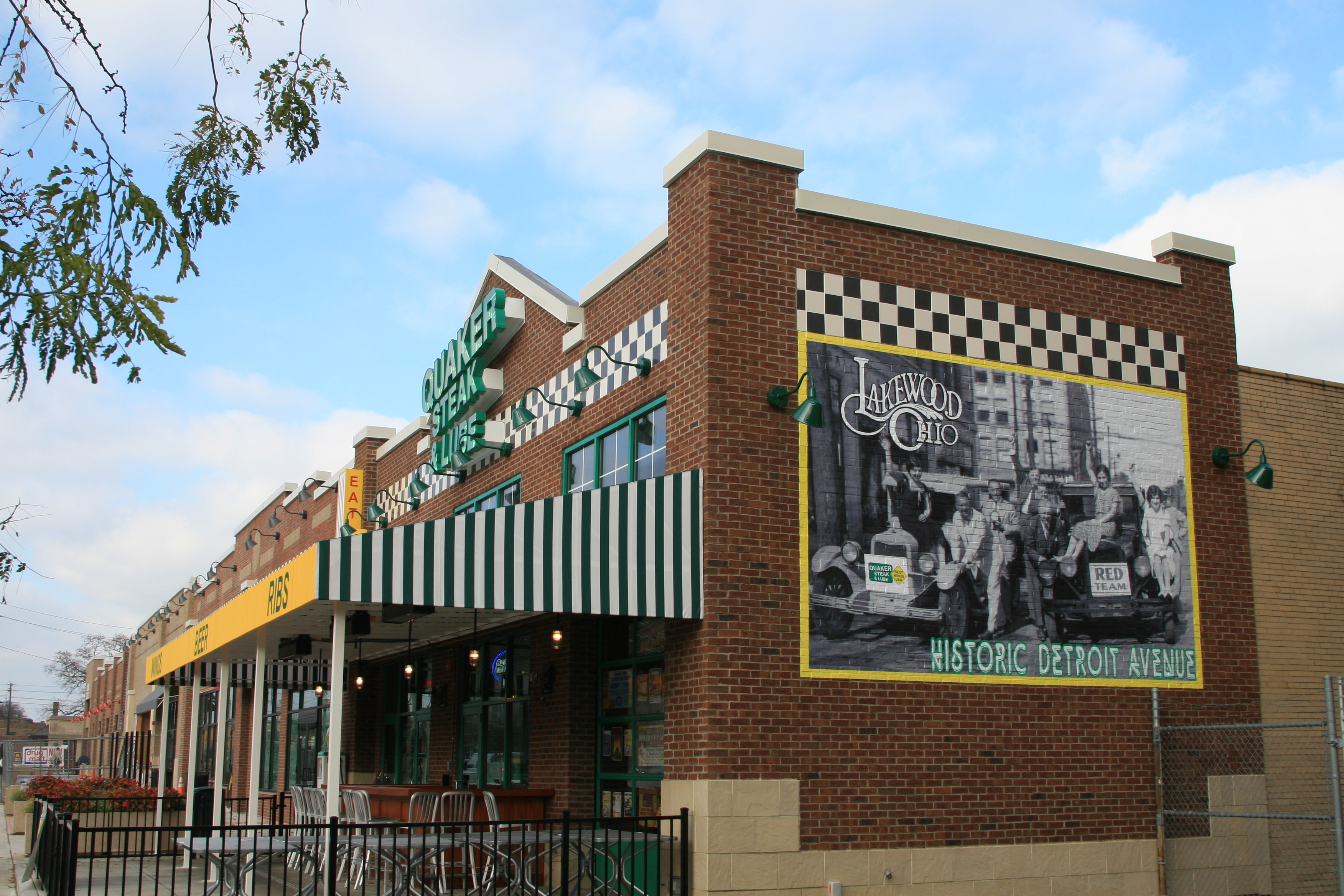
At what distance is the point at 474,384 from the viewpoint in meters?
17.6

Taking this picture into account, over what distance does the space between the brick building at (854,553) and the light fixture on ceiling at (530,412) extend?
0.05 m

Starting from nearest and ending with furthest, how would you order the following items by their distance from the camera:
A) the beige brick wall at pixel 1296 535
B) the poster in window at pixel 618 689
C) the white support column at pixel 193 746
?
1. the poster in window at pixel 618 689
2. the beige brick wall at pixel 1296 535
3. the white support column at pixel 193 746

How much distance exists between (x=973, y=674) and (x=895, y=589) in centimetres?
122

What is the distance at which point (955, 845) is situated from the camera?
461 inches

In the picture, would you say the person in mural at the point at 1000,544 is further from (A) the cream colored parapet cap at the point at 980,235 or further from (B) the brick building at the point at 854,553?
(A) the cream colored parapet cap at the point at 980,235

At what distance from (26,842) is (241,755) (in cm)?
1150

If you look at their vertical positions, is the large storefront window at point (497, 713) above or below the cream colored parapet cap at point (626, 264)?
below

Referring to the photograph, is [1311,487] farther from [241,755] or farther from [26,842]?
[241,755]

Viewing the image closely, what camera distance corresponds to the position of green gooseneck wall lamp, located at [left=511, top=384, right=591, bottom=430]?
1486 cm

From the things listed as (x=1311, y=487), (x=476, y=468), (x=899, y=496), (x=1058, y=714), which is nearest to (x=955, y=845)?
(x=1058, y=714)

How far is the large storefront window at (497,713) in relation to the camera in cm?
1573

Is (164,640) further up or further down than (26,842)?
further up

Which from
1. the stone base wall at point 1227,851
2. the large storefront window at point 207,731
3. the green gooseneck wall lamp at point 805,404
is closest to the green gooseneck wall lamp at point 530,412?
the green gooseneck wall lamp at point 805,404

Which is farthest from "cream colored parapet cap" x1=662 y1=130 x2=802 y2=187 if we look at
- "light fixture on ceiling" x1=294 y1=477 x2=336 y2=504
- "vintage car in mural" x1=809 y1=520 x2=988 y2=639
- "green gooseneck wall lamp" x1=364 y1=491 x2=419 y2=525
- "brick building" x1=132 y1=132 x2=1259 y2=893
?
"light fixture on ceiling" x1=294 y1=477 x2=336 y2=504
